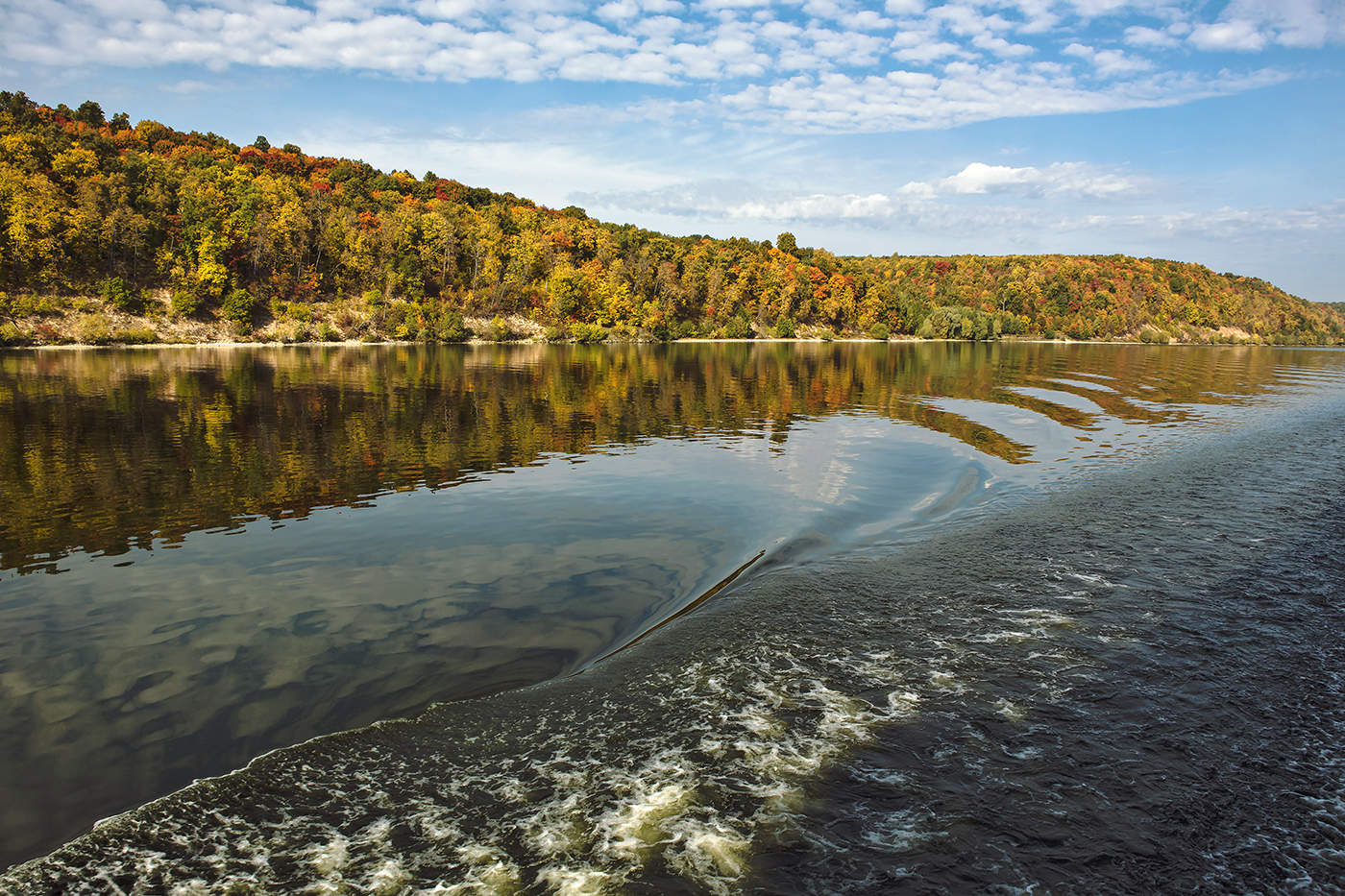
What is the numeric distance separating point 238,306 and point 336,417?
82860mm

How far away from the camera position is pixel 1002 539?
15.0 meters

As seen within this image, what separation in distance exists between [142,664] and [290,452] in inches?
598

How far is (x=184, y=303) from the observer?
9312 cm

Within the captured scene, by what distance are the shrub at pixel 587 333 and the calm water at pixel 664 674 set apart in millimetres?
101071

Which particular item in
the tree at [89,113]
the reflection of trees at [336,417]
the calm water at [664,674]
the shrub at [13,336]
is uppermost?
the tree at [89,113]

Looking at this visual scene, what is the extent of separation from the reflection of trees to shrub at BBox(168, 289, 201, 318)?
26.6m

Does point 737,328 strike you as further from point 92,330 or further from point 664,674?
point 664,674

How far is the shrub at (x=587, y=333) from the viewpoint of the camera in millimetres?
121438

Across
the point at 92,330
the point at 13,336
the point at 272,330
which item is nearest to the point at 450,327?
the point at 272,330

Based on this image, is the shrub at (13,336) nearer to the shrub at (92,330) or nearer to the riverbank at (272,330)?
the riverbank at (272,330)

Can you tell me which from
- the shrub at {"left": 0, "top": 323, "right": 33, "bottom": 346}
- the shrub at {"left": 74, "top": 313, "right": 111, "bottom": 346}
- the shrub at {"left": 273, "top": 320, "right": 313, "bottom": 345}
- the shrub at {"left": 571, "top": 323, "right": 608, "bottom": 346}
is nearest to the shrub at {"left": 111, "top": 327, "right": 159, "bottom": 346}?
the shrub at {"left": 74, "top": 313, "right": 111, "bottom": 346}

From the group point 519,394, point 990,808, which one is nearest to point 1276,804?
point 990,808

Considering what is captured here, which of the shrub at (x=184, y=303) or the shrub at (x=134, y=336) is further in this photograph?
the shrub at (x=184, y=303)

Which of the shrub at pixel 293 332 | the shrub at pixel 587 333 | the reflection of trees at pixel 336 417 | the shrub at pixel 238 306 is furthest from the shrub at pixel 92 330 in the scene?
the shrub at pixel 587 333
